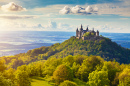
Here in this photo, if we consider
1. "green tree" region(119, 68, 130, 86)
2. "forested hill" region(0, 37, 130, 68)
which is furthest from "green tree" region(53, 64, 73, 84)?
"forested hill" region(0, 37, 130, 68)

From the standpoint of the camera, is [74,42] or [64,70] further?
[74,42]

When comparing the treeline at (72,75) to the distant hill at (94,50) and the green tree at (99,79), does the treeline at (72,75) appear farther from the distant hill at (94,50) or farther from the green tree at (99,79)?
the distant hill at (94,50)

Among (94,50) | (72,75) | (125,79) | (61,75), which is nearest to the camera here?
(125,79)

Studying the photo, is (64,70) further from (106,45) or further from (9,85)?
(106,45)

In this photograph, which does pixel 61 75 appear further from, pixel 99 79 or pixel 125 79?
pixel 125 79

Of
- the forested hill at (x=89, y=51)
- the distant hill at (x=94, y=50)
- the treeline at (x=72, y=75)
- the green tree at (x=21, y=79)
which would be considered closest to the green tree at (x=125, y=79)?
the treeline at (x=72, y=75)

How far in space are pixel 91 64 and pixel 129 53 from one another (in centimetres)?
10033

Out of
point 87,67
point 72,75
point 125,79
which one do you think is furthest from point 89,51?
point 125,79

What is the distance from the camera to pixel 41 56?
5369 inches

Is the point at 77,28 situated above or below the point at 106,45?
above

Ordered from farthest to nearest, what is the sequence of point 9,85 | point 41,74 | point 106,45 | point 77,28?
point 77,28
point 106,45
point 41,74
point 9,85

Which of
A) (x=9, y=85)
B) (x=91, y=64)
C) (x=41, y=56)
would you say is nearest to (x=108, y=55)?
(x=41, y=56)

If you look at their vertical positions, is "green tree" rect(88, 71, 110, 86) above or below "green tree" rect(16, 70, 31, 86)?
below

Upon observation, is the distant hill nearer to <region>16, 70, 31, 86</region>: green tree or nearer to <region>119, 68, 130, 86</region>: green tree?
<region>119, 68, 130, 86</region>: green tree
